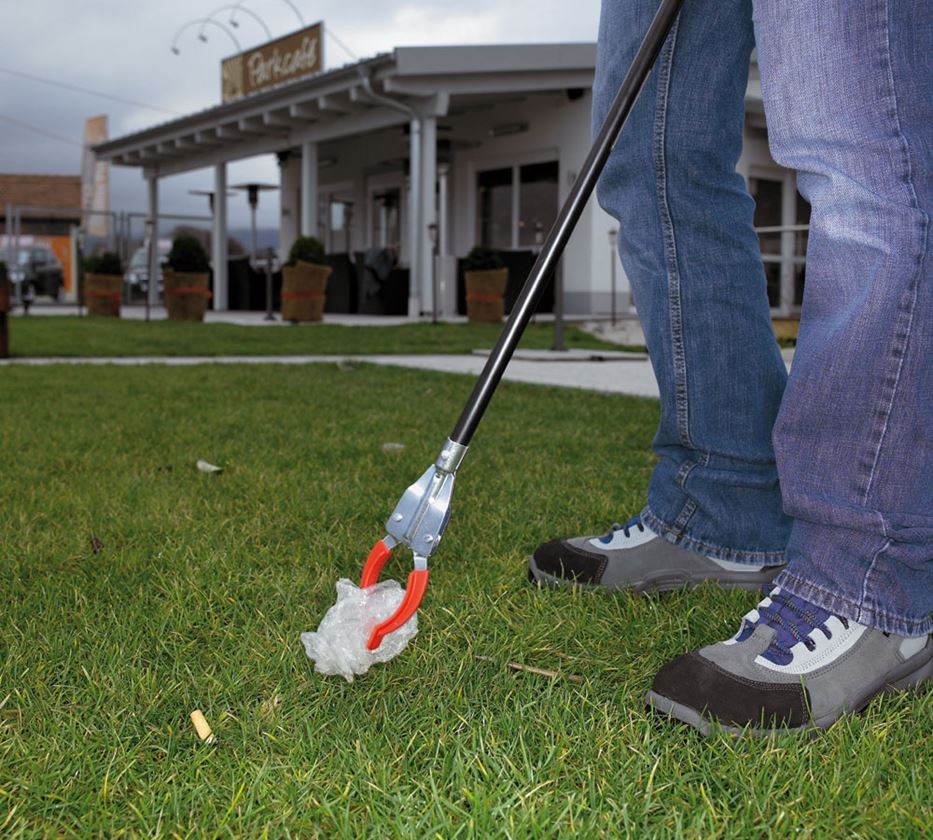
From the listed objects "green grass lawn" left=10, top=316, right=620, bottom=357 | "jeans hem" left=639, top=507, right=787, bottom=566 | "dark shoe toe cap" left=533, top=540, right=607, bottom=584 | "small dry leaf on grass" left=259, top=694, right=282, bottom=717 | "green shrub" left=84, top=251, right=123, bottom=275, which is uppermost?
"green shrub" left=84, top=251, right=123, bottom=275

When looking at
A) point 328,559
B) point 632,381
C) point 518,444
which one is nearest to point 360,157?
point 632,381

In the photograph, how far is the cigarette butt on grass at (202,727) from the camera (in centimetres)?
106

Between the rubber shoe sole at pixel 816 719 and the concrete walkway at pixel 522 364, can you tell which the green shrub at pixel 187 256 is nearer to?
the concrete walkway at pixel 522 364

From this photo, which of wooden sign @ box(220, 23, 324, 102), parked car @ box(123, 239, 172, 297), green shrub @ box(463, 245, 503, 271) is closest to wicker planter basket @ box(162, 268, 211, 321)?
green shrub @ box(463, 245, 503, 271)

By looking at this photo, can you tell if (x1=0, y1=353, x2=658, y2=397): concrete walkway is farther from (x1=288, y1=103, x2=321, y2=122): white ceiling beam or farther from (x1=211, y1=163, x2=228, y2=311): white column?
(x1=211, y1=163, x2=228, y2=311): white column

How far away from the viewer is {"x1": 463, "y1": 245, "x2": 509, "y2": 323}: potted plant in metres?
11.0

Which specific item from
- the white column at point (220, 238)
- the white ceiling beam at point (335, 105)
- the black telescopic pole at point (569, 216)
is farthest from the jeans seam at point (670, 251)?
the white column at point (220, 238)

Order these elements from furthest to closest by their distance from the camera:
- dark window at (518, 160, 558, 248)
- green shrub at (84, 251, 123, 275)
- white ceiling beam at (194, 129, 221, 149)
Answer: white ceiling beam at (194, 129, 221, 149) < dark window at (518, 160, 558, 248) < green shrub at (84, 251, 123, 275)

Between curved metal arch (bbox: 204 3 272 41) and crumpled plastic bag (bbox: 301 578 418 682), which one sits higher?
curved metal arch (bbox: 204 3 272 41)

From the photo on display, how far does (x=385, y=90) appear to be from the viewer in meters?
12.0

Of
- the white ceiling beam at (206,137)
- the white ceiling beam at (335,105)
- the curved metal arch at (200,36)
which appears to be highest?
the curved metal arch at (200,36)

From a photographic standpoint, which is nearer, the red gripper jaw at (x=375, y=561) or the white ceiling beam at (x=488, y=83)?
the red gripper jaw at (x=375, y=561)

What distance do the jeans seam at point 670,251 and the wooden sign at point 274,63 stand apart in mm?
13782

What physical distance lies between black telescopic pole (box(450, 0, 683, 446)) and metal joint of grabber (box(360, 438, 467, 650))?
63mm
